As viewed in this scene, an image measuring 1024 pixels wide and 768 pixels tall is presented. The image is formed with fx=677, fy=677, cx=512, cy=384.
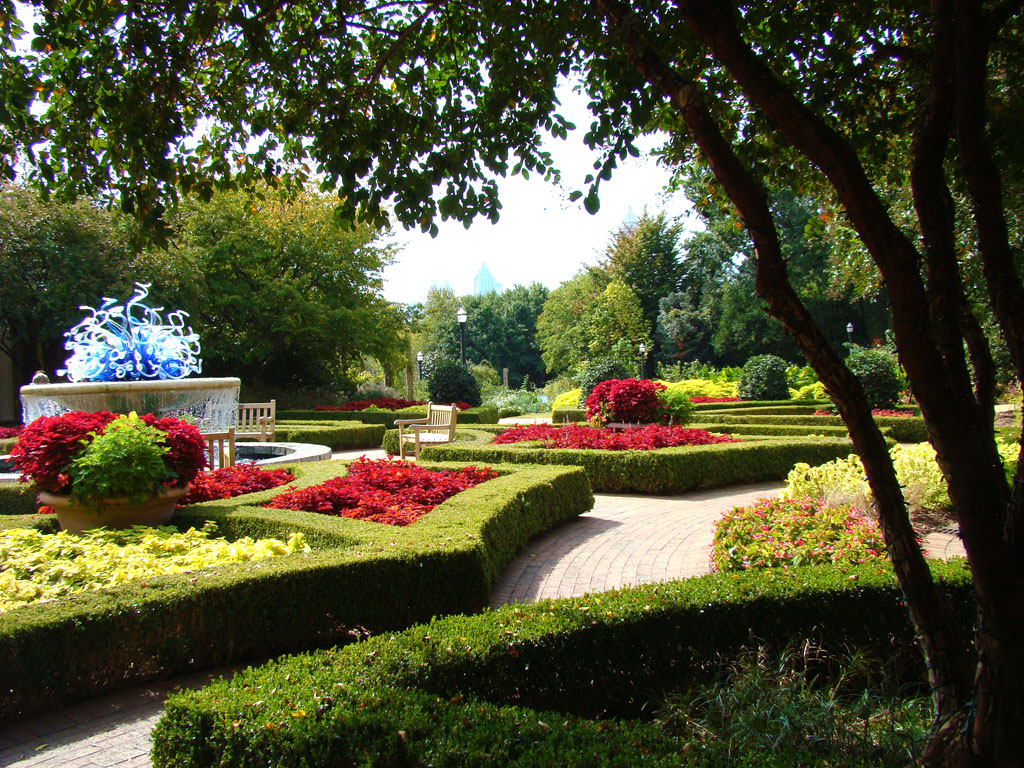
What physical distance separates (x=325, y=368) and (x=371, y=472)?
2028 cm

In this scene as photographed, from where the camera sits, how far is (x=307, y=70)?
3.85 metres

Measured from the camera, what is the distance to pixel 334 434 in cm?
1489

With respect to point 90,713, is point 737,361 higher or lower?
higher

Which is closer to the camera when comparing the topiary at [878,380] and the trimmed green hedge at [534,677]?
the trimmed green hedge at [534,677]

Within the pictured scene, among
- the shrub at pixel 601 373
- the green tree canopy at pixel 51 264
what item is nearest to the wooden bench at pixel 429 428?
the shrub at pixel 601 373

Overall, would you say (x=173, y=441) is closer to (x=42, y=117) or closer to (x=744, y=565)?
(x=42, y=117)

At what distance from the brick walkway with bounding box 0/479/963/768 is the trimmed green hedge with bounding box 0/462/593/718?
0.14 m

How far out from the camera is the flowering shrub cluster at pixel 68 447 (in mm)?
5309

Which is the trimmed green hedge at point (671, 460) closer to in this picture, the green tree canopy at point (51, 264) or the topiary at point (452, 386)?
the topiary at point (452, 386)

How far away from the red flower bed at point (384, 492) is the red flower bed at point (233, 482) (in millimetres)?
642

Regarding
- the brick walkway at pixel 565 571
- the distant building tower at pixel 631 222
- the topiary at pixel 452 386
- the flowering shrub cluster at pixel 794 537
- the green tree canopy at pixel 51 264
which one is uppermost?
the distant building tower at pixel 631 222

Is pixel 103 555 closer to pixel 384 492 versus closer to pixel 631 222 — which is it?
pixel 384 492

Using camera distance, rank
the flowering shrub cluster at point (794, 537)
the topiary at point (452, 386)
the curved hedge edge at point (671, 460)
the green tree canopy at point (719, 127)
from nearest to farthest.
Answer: the green tree canopy at point (719, 127) → the flowering shrub cluster at point (794, 537) → the curved hedge edge at point (671, 460) → the topiary at point (452, 386)

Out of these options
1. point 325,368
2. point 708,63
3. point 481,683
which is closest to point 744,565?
point 481,683
